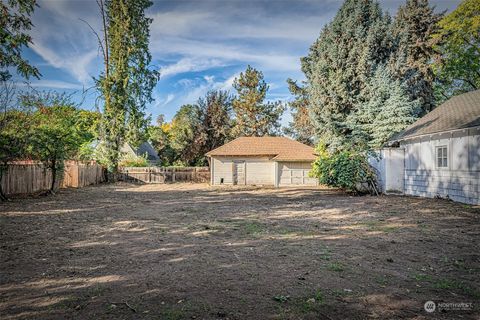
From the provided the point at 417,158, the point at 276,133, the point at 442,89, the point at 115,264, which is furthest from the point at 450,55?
the point at 115,264

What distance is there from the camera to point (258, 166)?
2688 centimetres

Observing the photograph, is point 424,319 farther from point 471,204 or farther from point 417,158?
point 417,158

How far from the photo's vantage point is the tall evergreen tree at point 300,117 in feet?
107

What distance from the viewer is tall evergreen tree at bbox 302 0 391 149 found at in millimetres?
21594

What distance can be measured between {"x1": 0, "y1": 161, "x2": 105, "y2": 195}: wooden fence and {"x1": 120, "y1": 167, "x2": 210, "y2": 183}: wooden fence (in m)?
6.26

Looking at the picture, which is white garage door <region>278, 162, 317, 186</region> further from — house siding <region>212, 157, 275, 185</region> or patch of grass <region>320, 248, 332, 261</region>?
patch of grass <region>320, 248, 332, 261</region>

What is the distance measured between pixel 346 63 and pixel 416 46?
747cm

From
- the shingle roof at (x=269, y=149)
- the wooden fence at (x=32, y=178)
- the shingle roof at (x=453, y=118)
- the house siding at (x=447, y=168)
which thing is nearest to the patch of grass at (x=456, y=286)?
the house siding at (x=447, y=168)

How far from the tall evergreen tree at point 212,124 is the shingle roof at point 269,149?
6.33 m

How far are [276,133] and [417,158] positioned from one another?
26585 millimetres

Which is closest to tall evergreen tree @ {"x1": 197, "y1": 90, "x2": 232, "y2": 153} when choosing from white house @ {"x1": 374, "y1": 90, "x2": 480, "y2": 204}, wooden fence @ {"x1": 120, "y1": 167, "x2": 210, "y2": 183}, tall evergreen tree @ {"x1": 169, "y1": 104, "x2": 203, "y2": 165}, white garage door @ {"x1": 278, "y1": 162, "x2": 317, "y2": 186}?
tall evergreen tree @ {"x1": 169, "y1": 104, "x2": 203, "y2": 165}

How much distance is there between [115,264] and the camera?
474cm

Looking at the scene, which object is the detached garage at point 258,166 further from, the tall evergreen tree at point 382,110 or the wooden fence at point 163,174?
→ the tall evergreen tree at point 382,110

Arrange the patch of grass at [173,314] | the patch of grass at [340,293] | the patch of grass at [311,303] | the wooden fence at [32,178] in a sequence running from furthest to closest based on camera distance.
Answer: the wooden fence at [32,178] → the patch of grass at [340,293] → the patch of grass at [311,303] → the patch of grass at [173,314]
